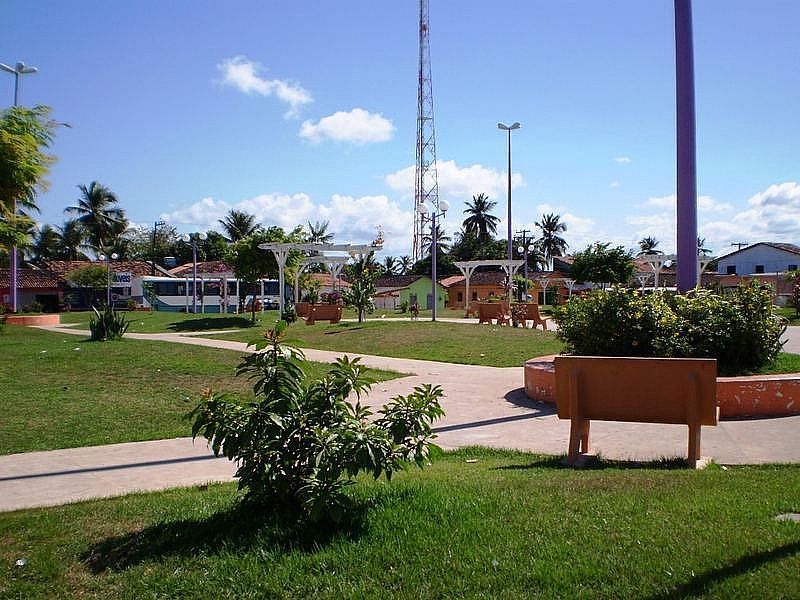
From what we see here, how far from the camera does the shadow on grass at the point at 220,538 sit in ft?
11.8

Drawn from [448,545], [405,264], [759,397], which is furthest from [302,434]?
[405,264]

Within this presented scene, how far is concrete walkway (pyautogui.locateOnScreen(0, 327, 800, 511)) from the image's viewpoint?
547 cm

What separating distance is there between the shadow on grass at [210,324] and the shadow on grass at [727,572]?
25272 mm

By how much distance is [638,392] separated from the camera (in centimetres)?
535

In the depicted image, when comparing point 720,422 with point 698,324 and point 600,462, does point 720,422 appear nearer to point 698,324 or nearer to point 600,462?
point 698,324

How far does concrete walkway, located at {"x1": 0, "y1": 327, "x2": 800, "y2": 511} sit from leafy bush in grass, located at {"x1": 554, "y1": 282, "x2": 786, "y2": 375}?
47.1 inches

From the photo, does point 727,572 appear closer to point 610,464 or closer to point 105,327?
point 610,464

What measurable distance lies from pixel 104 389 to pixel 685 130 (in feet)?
28.9

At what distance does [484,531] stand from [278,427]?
1.18 metres

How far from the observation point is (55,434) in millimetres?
7414

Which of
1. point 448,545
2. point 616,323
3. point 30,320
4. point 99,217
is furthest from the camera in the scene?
point 99,217

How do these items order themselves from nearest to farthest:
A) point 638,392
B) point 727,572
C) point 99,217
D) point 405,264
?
point 727,572
point 638,392
point 99,217
point 405,264

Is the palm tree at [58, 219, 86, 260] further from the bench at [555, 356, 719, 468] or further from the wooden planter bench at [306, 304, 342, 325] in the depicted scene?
the bench at [555, 356, 719, 468]

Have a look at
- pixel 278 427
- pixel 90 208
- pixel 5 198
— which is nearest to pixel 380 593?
pixel 278 427
